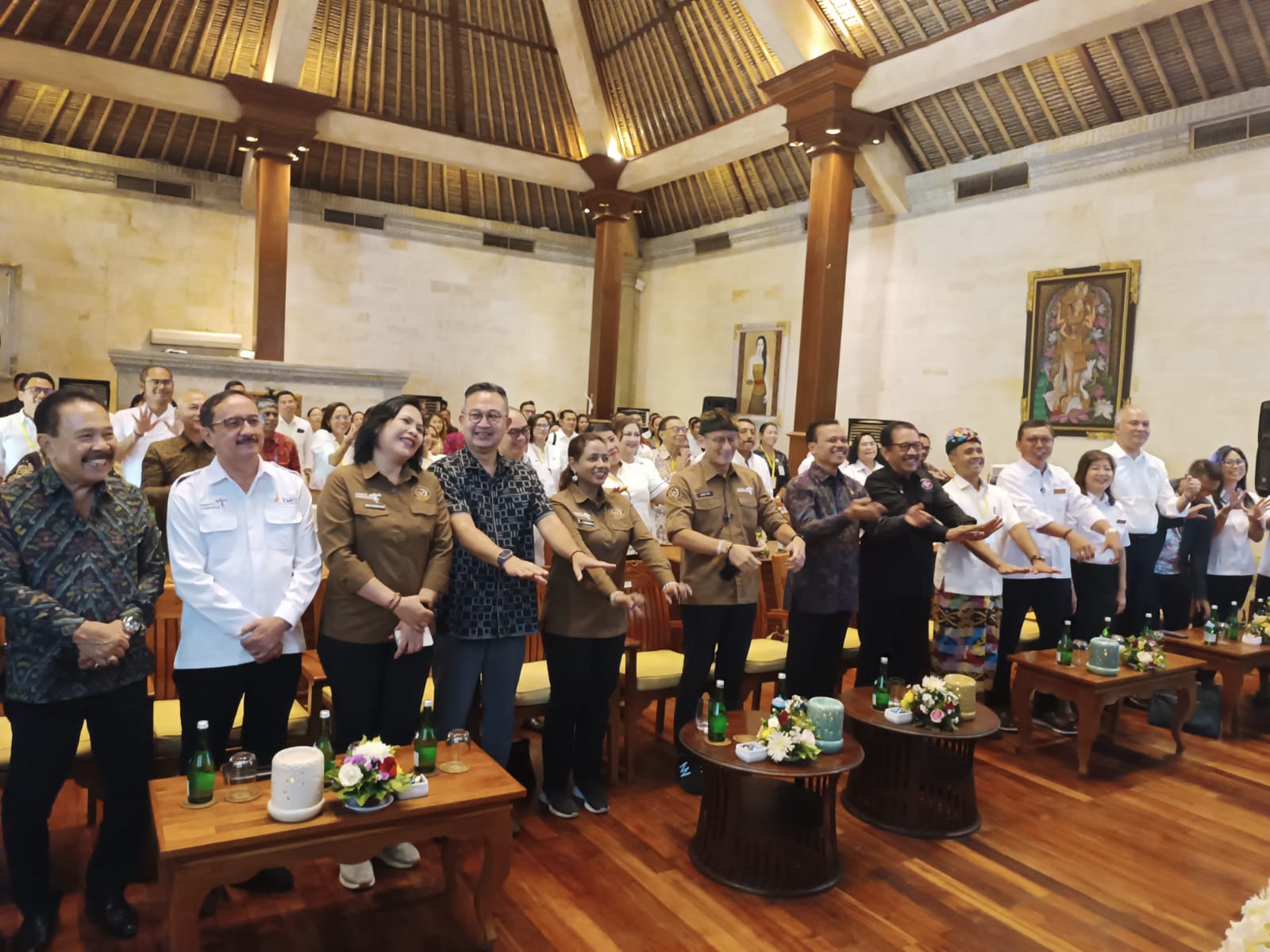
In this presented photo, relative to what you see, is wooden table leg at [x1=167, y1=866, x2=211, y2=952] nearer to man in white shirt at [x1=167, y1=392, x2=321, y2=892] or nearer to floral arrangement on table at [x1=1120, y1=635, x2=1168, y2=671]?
man in white shirt at [x1=167, y1=392, x2=321, y2=892]

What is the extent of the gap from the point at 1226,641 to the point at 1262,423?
338cm

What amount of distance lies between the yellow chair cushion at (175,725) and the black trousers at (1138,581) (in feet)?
15.8

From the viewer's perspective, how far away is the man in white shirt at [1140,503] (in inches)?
216

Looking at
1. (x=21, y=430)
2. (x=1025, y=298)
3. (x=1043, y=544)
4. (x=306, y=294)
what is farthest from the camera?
(x=306, y=294)

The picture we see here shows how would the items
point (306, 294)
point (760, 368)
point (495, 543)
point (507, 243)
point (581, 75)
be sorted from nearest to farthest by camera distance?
1. point (495, 543)
2. point (581, 75)
3. point (760, 368)
4. point (306, 294)
5. point (507, 243)

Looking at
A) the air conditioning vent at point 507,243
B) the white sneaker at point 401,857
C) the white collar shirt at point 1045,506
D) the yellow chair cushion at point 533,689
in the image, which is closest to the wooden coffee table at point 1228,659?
the white collar shirt at point 1045,506

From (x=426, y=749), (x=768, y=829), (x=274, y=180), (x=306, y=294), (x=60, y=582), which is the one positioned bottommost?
(x=768, y=829)

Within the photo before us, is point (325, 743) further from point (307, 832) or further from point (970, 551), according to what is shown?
point (970, 551)

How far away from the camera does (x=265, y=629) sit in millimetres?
2617

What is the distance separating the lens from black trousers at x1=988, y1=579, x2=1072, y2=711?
485cm

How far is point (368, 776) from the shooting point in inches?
92.7

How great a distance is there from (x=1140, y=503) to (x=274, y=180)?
950 cm

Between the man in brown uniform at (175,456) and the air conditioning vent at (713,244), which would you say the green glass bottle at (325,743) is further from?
the air conditioning vent at (713,244)

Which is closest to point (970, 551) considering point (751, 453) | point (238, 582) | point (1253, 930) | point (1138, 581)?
point (1138, 581)
